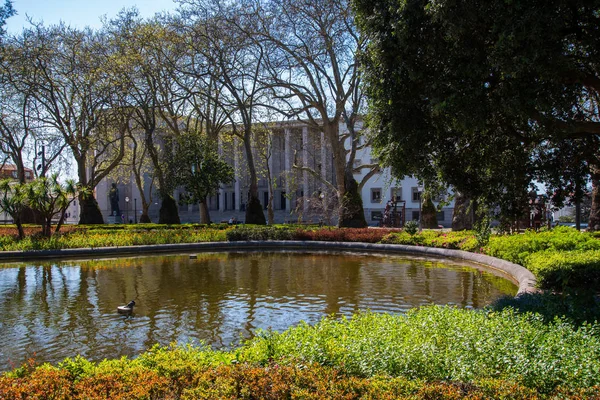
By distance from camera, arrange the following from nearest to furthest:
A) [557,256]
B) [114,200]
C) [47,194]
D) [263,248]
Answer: [557,256], [47,194], [263,248], [114,200]

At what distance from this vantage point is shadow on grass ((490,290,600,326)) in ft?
19.9

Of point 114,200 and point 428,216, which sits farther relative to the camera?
point 114,200

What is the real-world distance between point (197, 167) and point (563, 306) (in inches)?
917

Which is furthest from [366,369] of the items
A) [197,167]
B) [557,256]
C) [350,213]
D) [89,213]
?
[89,213]

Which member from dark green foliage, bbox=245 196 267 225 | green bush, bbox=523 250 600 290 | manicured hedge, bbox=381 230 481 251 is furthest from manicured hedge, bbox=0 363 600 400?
dark green foliage, bbox=245 196 267 225

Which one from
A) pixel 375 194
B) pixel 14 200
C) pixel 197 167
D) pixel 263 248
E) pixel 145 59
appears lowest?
pixel 263 248

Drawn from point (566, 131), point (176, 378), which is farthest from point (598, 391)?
point (566, 131)

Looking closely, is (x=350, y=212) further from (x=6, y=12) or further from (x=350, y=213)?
(x=6, y=12)

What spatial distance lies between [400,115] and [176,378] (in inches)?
265

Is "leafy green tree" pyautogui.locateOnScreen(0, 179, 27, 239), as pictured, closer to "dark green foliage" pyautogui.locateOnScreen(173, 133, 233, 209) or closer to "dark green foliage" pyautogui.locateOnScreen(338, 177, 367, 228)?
"dark green foliage" pyautogui.locateOnScreen(173, 133, 233, 209)

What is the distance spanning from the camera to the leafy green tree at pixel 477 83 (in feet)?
25.6

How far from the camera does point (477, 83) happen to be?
28.4 ft

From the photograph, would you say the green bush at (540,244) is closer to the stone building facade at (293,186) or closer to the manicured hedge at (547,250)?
the manicured hedge at (547,250)

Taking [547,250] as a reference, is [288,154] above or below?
above
